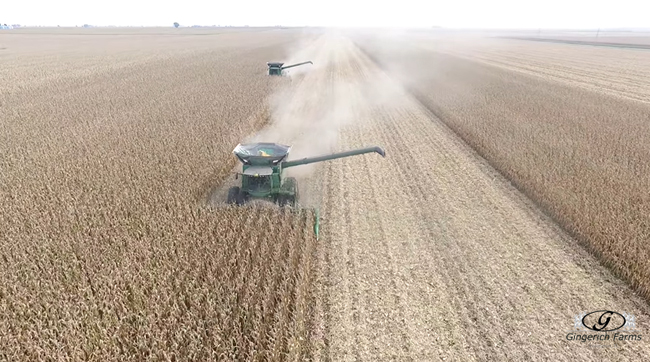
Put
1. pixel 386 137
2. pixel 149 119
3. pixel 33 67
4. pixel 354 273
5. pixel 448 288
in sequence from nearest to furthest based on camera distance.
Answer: pixel 448 288 < pixel 354 273 < pixel 386 137 < pixel 149 119 < pixel 33 67

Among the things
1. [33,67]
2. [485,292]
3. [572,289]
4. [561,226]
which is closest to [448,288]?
[485,292]

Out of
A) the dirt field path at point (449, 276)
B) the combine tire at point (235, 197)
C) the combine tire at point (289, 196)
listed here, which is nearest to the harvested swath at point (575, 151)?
the dirt field path at point (449, 276)

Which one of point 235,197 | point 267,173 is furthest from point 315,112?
point 267,173

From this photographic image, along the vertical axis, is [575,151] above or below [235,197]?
below

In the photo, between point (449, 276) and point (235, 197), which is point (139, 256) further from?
point (449, 276)

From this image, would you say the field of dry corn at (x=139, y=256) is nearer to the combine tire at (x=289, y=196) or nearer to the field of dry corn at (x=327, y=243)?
the field of dry corn at (x=327, y=243)

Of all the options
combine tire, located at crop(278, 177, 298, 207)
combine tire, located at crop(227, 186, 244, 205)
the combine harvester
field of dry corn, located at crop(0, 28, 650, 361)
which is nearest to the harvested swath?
field of dry corn, located at crop(0, 28, 650, 361)

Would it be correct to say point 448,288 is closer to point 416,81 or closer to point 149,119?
point 149,119
